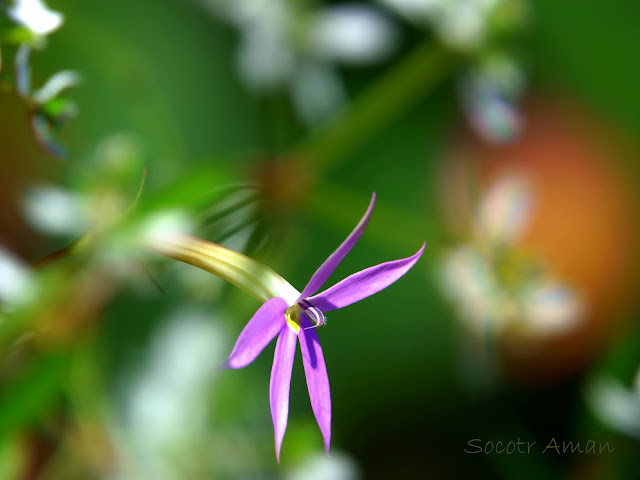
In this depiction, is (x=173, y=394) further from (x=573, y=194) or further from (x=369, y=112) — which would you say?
(x=573, y=194)

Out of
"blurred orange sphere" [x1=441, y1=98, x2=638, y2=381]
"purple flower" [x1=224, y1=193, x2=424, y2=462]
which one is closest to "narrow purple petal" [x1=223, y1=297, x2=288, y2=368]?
"purple flower" [x1=224, y1=193, x2=424, y2=462]

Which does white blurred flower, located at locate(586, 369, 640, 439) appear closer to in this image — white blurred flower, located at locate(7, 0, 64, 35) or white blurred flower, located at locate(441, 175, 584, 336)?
white blurred flower, located at locate(441, 175, 584, 336)

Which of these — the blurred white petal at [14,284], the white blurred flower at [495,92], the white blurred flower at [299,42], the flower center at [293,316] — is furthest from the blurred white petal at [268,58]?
the flower center at [293,316]

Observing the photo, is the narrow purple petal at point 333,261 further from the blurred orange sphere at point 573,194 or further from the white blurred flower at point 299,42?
the blurred orange sphere at point 573,194

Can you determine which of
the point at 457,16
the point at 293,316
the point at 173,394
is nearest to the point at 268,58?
the point at 457,16

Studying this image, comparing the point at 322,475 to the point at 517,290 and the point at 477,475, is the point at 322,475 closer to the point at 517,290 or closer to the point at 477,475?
the point at 517,290

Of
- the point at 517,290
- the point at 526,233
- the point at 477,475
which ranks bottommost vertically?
the point at 477,475

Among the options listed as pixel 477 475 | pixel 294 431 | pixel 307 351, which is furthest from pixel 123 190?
pixel 477 475
